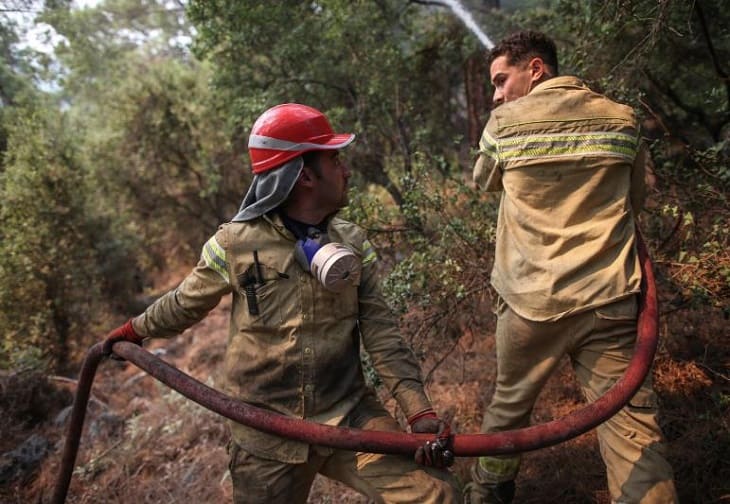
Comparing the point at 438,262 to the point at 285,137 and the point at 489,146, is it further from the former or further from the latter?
the point at 285,137

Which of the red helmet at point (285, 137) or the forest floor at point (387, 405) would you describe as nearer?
the red helmet at point (285, 137)

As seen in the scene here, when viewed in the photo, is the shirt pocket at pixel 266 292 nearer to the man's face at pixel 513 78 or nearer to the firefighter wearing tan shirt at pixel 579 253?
the firefighter wearing tan shirt at pixel 579 253

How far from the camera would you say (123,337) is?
93.9 inches

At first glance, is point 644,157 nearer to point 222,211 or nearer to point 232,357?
point 232,357

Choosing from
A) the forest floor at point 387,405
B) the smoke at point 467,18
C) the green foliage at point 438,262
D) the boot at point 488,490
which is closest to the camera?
the boot at point 488,490

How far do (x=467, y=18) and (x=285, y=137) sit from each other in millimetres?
5456

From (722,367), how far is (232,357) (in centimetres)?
319

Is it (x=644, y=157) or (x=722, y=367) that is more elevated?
(x=644, y=157)

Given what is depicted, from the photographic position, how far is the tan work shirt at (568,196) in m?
2.12

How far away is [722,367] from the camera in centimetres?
335

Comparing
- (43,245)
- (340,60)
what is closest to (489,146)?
(340,60)

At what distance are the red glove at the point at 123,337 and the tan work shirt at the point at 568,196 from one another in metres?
1.76

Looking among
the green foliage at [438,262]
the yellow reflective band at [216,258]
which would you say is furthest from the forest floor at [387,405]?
the yellow reflective band at [216,258]

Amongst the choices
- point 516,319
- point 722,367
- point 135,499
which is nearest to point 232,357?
point 516,319
